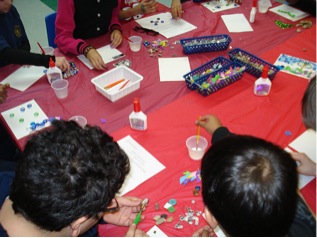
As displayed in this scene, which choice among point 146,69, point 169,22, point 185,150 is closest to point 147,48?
point 146,69

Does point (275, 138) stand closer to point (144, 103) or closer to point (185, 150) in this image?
point (185, 150)

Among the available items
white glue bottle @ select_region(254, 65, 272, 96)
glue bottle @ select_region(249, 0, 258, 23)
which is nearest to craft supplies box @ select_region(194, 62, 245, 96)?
white glue bottle @ select_region(254, 65, 272, 96)

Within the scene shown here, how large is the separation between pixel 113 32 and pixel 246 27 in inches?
34.9

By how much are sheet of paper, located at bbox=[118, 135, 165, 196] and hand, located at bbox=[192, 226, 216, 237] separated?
0.92 feet

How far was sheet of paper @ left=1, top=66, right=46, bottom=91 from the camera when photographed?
158cm

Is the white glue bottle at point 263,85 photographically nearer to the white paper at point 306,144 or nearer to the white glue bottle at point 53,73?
the white paper at point 306,144

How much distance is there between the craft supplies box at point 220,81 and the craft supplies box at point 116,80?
30 centimetres

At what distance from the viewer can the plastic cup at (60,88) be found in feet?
4.82

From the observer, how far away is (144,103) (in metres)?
1.46

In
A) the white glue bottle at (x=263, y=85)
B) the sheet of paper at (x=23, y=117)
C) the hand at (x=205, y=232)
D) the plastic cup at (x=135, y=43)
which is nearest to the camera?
the hand at (x=205, y=232)

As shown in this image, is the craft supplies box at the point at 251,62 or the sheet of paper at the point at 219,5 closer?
the craft supplies box at the point at 251,62

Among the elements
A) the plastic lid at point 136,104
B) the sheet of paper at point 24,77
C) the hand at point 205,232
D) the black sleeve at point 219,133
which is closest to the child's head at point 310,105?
the black sleeve at point 219,133

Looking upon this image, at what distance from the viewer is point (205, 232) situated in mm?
951

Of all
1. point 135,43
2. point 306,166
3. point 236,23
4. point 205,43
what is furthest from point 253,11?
point 306,166
